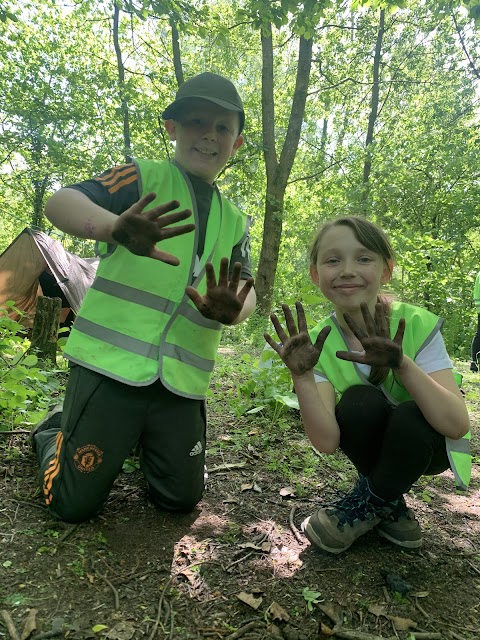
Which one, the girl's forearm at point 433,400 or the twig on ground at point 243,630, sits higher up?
the girl's forearm at point 433,400

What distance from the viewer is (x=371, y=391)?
1.68 m

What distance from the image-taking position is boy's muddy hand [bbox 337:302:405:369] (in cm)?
140

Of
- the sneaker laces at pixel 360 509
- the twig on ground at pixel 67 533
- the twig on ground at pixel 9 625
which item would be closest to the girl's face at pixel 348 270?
the sneaker laces at pixel 360 509

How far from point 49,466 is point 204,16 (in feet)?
18.3

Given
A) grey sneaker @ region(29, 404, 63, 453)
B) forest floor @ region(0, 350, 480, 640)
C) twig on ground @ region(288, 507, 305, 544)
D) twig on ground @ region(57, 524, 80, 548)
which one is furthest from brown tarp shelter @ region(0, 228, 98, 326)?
twig on ground @ region(288, 507, 305, 544)

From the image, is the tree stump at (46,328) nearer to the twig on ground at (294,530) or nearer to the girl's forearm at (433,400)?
the twig on ground at (294,530)

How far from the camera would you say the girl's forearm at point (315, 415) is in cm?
154

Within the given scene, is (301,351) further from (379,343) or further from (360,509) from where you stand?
(360,509)

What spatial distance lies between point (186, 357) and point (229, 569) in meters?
0.86

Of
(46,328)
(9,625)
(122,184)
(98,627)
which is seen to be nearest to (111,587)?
(98,627)

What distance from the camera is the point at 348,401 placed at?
5.45 ft

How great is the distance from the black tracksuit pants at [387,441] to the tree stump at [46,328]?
3340 millimetres

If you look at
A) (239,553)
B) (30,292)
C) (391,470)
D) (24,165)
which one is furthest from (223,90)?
(24,165)

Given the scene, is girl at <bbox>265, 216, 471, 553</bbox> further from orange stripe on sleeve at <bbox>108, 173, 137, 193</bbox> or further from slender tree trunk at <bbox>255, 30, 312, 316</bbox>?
slender tree trunk at <bbox>255, 30, 312, 316</bbox>
